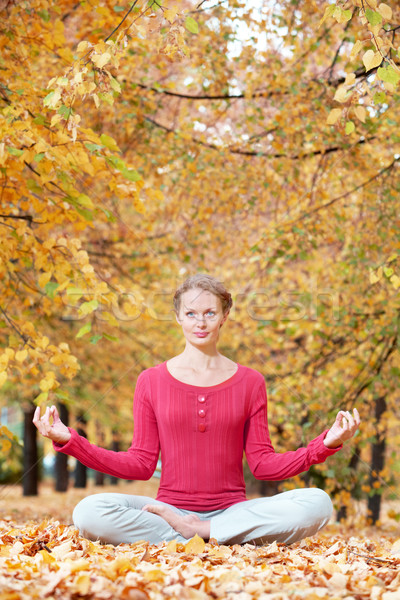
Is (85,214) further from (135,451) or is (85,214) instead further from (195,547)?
(195,547)

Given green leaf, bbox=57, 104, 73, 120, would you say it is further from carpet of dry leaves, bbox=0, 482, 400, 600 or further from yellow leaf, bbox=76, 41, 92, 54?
carpet of dry leaves, bbox=0, 482, 400, 600

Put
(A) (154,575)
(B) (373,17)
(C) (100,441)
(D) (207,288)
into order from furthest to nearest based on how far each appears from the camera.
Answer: (C) (100,441) < (D) (207,288) < (B) (373,17) < (A) (154,575)

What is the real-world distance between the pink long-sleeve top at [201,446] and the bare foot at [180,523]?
132 millimetres

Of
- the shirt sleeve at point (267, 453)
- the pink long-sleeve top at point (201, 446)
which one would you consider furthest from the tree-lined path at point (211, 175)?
the shirt sleeve at point (267, 453)

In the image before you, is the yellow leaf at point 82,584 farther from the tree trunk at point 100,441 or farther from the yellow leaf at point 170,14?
the tree trunk at point 100,441

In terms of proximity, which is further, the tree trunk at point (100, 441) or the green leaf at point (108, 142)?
the tree trunk at point (100, 441)

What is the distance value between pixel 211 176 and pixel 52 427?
347 cm

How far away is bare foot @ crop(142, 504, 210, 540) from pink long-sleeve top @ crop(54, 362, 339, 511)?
0.43ft

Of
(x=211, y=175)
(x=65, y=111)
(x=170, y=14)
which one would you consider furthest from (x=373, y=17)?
(x=211, y=175)

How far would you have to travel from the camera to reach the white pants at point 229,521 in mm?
2617

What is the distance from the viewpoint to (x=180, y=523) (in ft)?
8.92

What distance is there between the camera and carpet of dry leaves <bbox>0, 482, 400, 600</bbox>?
186cm

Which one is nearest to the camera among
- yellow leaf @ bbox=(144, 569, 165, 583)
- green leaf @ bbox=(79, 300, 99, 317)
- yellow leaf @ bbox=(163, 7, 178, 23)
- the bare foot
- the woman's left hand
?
yellow leaf @ bbox=(144, 569, 165, 583)

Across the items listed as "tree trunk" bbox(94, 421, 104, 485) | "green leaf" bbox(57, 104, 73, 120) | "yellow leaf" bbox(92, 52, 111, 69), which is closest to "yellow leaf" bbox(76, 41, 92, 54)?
"yellow leaf" bbox(92, 52, 111, 69)
